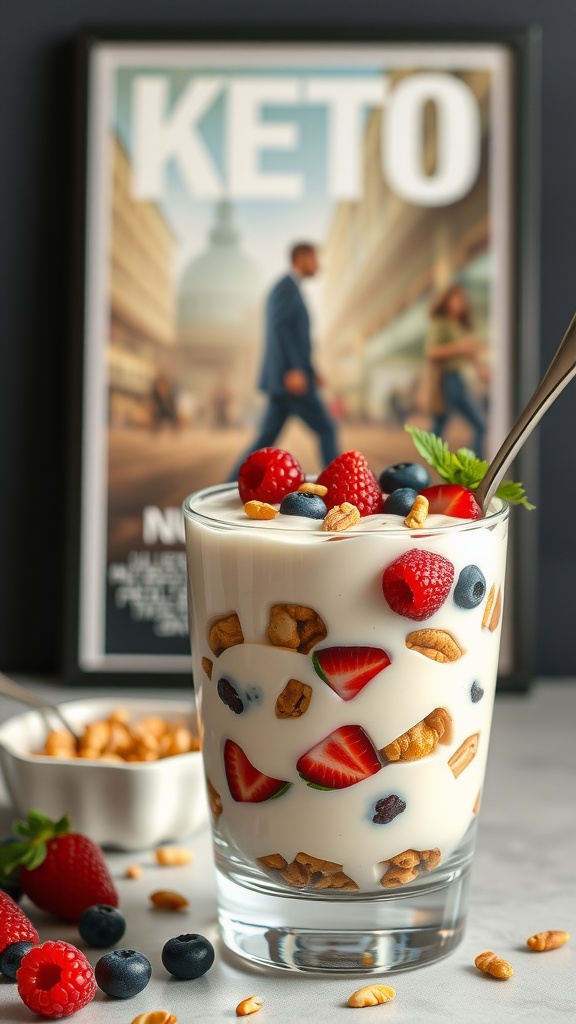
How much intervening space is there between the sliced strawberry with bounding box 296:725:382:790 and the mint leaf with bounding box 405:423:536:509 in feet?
0.71

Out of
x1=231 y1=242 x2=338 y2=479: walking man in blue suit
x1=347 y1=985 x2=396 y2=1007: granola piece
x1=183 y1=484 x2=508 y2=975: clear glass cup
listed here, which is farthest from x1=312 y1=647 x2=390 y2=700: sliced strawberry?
x1=231 y1=242 x2=338 y2=479: walking man in blue suit

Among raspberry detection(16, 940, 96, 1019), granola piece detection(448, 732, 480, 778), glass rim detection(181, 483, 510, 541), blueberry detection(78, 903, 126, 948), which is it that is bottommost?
blueberry detection(78, 903, 126, 948)

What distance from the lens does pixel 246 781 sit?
2.83 ft

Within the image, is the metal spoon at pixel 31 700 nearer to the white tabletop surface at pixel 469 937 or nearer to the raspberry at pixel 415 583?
the white tabletop surface at pixel 469 937

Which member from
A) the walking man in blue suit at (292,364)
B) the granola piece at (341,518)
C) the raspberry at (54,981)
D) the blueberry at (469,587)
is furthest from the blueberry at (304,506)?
the walking man in blue suit at (292,364)

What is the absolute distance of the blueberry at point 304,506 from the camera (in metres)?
0.84

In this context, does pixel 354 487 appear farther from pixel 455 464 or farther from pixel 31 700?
pixel 31 700

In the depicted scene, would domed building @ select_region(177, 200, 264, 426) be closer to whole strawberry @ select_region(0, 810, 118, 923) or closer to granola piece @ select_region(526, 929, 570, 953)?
whole strawberry @ select_region(0, 810, 118, 923)

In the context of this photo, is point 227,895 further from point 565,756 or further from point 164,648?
point 164,648

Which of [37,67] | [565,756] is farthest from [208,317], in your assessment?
[565,756]

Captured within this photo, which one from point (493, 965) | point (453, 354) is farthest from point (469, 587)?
point (453, 354)

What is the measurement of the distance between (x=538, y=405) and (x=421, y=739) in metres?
0.25

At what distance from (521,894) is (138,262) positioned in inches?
37.3

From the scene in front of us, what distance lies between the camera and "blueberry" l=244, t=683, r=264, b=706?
32.7 inches
